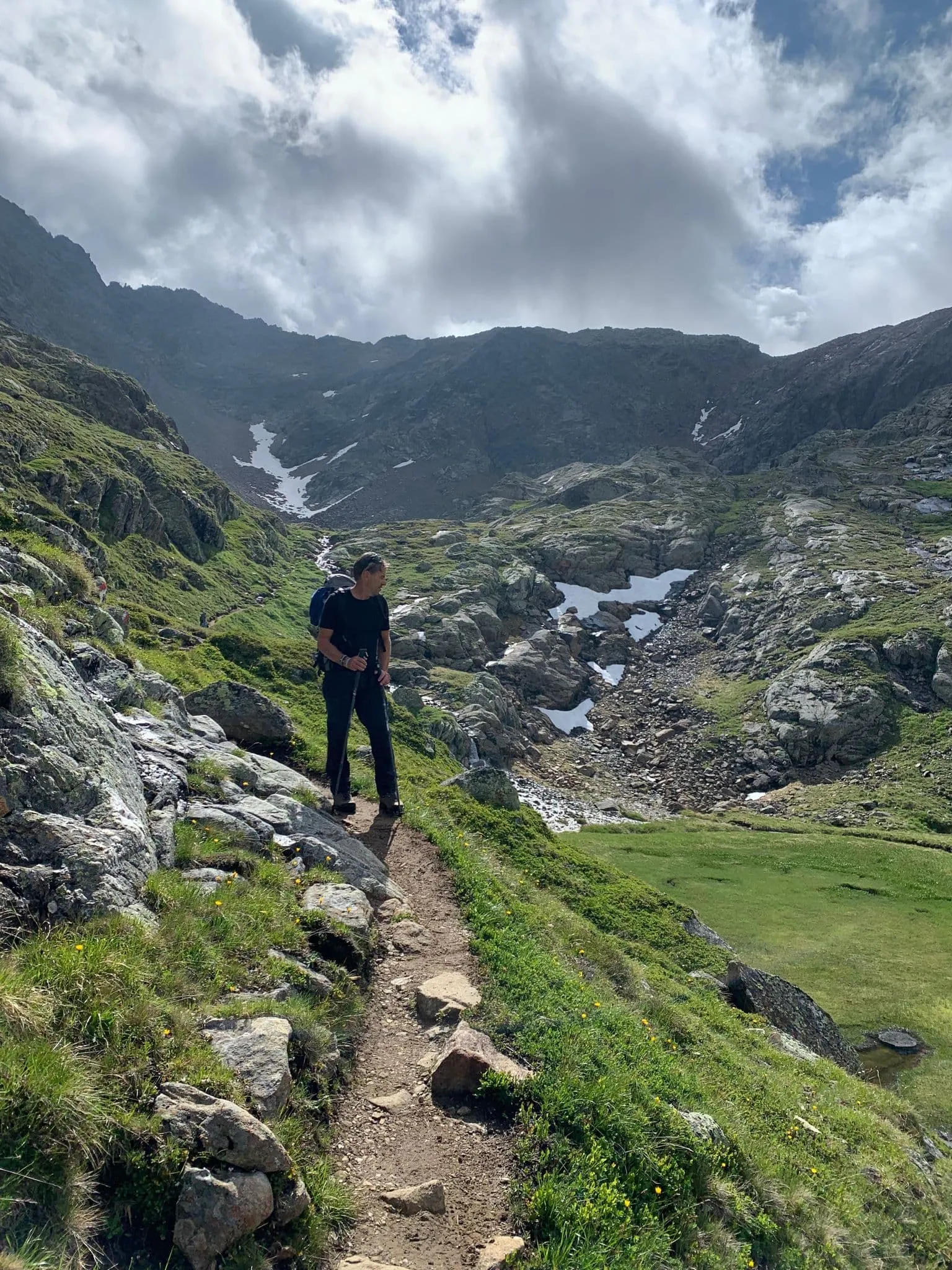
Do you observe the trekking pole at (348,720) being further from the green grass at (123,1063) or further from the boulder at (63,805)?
the green grass at (123,1063)

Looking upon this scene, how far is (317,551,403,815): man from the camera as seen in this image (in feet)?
42.9

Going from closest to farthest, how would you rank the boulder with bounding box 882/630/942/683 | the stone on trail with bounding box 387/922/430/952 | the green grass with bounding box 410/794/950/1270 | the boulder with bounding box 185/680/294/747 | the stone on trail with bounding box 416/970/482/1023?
the green grass with bounding box 410/794/950/1270 < the stone on trail with bounding box 416/970/482/1023 < the stone on trail with bounding box 387/922/430/952 < the boulder with bounding box 185/680/294/747 < the boulder with bounding box 882/630/942/683

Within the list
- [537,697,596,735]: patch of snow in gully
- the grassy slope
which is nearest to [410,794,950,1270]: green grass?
the grassy slope

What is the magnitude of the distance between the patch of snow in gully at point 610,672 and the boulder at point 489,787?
6786 cm

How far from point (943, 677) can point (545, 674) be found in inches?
1685

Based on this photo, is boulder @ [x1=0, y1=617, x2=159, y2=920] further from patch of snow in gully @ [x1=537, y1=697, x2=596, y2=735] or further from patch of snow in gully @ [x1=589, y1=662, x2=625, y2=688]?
patch of snow in gully @ [x1=589, y1=662, x2=625, y2=688]

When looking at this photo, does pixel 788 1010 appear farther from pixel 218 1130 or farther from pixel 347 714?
pixel 218 1130

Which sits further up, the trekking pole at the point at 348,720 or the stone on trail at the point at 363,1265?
the trekking pole at the point at 348,720

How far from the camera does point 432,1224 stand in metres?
5.35

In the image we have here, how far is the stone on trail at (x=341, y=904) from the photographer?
29.5ft

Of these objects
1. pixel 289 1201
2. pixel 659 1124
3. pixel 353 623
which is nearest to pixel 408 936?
pixel 659 1124

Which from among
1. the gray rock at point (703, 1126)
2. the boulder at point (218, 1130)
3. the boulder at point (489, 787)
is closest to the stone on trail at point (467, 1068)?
the gray rock at point (703, 1126)

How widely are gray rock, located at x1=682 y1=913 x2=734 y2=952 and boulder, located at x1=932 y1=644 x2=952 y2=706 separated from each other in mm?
59824

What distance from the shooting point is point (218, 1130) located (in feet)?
15.2
